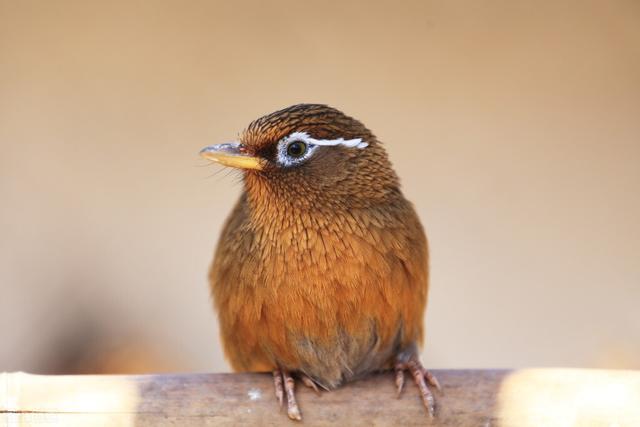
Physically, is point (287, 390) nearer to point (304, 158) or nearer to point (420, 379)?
point (420, 379)

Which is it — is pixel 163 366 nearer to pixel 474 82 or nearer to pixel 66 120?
pixel 66 120

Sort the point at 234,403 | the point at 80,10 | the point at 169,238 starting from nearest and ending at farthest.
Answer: the point at 234,403, the point at 80,10, the point at 169,238

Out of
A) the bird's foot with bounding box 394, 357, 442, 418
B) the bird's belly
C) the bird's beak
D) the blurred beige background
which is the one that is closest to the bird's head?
the bird's beak

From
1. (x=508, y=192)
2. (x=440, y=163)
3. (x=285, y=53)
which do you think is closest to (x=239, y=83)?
(x=285, y=53)

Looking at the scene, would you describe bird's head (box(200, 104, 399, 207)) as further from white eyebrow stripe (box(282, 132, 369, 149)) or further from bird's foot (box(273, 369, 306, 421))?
bird's foot (box(273, 369, 306, 421))

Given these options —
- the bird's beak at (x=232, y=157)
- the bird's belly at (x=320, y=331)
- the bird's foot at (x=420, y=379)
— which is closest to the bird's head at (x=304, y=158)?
the bird's beak at (x=232, y=157)

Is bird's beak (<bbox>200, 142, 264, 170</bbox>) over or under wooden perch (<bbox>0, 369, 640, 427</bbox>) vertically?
over

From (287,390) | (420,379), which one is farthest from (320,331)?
(420,379)
